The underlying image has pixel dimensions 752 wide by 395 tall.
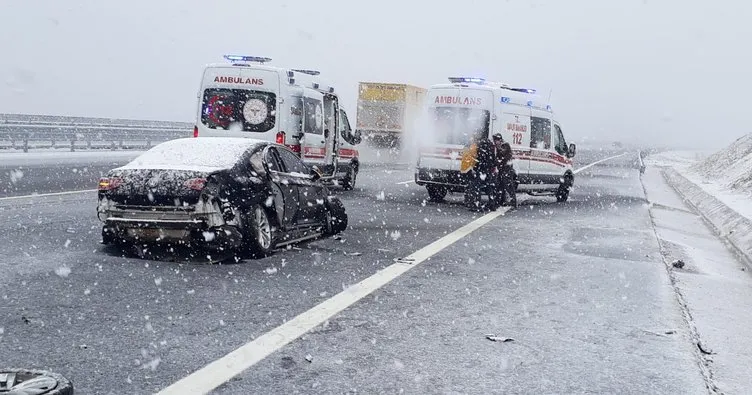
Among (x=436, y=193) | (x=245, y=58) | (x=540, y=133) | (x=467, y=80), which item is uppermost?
(x=245, y=58)

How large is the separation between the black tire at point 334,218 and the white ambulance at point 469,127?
5699 millimetres

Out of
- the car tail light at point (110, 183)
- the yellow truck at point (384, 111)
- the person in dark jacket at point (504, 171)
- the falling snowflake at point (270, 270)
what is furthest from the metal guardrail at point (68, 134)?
the falling snowflake at point (270, 270)

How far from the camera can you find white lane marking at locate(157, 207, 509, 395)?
175 inches

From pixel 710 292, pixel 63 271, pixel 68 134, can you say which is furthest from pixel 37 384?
pixel 68 134

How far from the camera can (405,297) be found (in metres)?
7.16

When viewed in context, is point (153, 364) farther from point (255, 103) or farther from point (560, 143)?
point (560, 143)

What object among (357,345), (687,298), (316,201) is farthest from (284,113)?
(357,345)

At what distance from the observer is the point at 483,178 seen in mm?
16062

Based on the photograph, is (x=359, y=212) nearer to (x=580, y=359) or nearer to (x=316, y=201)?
(x=316, y=201)

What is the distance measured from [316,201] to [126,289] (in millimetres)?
3983

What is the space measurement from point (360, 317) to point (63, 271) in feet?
10.3

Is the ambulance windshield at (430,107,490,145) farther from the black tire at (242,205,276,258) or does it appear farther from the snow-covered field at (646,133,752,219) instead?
the black tire at (242,205,276,258)

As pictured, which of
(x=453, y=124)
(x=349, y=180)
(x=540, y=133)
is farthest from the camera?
(x=349, y=180)

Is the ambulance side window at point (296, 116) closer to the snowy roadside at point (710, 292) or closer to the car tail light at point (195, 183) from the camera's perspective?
the snowy roadside at point (710, 292)
